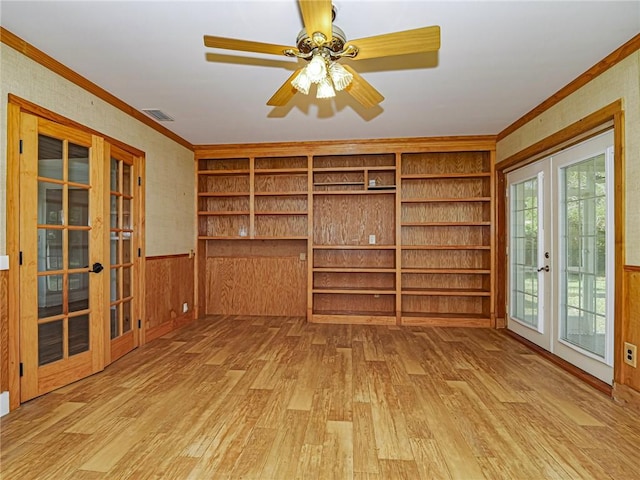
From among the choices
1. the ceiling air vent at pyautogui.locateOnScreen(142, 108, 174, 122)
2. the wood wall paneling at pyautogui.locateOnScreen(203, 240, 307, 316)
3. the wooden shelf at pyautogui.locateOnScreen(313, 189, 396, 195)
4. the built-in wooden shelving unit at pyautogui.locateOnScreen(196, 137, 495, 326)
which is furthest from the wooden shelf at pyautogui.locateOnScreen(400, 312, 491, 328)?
the ceiling air vent at pyautogui.locateOnScreen(142, 108, 174, 122)

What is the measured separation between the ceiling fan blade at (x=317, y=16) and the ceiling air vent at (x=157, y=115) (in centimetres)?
249

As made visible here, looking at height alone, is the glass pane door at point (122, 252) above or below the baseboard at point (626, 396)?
above

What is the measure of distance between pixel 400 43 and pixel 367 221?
11.2 feet

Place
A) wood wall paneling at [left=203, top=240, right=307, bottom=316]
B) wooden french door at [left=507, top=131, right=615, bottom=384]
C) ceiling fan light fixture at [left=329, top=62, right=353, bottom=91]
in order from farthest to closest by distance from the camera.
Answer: wood wall paneling at [left=203, top=240, right=307, bottom=316] → wooden french door at [left=507, top=131, right=615, bottom=384] → ceiling fan light fixture at [left=329, top=62, right=353, bottom=91]

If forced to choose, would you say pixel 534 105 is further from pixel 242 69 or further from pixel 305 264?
pixel 305 264

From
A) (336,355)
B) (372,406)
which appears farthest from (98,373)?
(372,406)

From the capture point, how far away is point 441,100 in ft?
10.9

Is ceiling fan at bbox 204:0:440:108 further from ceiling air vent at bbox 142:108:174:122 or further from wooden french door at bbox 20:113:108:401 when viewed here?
ceiling air vent at bbox 142:108:174:122

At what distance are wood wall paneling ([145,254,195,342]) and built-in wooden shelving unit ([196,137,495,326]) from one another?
1.16 feet

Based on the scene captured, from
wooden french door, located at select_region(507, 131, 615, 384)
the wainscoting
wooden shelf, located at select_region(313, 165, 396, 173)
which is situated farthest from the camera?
wooden shelf, located at select_region(313, 165, 396, 173)

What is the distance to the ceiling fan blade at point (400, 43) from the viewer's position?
174cm

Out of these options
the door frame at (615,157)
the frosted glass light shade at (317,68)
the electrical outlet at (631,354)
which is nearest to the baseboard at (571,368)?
the door frame at (615,157)

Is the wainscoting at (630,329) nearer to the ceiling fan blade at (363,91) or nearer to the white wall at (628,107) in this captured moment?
the white wall at (628,107)

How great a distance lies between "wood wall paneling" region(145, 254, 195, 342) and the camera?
391cm
